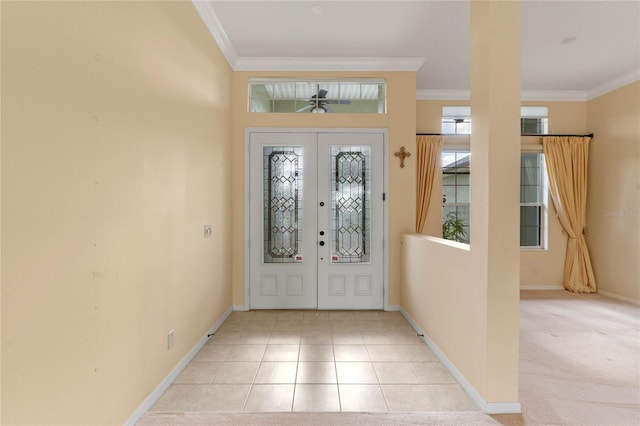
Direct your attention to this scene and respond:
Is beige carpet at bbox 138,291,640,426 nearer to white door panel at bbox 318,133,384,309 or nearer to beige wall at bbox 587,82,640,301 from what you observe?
beige wall at bbox 587,82,640,301

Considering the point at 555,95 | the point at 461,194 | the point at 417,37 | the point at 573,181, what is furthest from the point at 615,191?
the point at 417,37

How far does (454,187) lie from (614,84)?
2638 millimetres

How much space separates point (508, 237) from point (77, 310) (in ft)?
7.74

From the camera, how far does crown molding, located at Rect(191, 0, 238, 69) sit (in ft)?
8.83

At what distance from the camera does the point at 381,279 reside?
153 inches

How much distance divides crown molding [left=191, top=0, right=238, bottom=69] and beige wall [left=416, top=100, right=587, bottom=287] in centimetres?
287

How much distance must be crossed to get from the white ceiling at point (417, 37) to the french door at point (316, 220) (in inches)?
37.6

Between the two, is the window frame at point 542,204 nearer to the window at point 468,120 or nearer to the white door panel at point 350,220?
the window at point 468,120

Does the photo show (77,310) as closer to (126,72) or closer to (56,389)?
(56,389)

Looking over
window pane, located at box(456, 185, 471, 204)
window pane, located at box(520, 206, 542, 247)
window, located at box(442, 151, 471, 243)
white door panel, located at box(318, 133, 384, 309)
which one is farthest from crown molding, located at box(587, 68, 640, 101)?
white door panel, located at box(318, 133, 384, 309)

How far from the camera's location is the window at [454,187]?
483 centimetres

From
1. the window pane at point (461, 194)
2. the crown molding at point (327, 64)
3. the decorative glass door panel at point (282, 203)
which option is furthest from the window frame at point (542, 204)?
the decorative glass door panel at point (282, 203)

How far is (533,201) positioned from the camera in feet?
16.4

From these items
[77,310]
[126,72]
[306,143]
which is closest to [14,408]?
[77,310]
